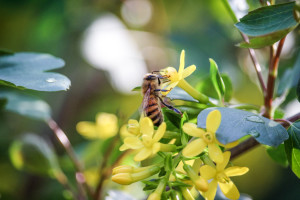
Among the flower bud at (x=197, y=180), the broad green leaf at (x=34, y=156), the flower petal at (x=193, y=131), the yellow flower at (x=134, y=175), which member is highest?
the flower petal at (x=193, y=131)

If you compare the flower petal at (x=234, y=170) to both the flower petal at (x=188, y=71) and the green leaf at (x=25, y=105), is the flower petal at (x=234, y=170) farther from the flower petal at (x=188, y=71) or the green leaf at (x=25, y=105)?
the green leaf at (x=25, y=105)

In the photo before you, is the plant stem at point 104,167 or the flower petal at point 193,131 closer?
the flower petal at point 193,131

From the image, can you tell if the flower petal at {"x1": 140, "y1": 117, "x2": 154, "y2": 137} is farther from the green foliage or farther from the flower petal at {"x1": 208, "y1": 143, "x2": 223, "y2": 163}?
the green foliage

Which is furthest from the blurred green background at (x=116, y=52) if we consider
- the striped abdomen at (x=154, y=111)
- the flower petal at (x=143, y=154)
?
the flower petal at (x=143, y=154)

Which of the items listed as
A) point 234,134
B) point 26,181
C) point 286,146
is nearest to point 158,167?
point 234,134

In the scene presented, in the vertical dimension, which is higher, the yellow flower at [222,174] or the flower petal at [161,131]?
the flower petal at [161,131]

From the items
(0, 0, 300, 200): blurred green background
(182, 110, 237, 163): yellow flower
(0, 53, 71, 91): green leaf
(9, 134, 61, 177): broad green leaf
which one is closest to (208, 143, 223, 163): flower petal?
(182, 110, 237, 163): yellow flower
